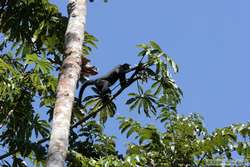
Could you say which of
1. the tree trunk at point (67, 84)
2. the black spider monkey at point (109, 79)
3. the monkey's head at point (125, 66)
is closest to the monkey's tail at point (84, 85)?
the black spider monkey at point (109, 79)

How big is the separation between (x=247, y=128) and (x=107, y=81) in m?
1.99

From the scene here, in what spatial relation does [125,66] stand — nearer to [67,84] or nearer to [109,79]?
[109,79]

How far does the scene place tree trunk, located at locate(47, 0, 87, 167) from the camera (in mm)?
6172

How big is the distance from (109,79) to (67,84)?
8.01ft

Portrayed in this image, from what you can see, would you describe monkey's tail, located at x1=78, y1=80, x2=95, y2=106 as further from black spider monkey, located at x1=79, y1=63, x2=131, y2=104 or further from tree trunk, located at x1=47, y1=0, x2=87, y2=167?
tree trunk, located at x1=47, y1=0, x2=87, y2=167

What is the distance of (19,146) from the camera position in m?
9.03

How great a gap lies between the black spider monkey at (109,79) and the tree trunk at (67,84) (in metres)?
1.39

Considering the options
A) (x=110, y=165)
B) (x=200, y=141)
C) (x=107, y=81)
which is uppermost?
(x=107, y=81)

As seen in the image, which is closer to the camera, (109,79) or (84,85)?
(109,79)

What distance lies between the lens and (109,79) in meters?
9.36

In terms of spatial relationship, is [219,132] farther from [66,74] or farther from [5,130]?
[5,130]

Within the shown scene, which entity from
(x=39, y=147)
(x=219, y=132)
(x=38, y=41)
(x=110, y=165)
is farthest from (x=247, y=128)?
(x=38, y=41)

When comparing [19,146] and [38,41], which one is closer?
[19,146]

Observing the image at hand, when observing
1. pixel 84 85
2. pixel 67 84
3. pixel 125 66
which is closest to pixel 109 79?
pixel 125 66
